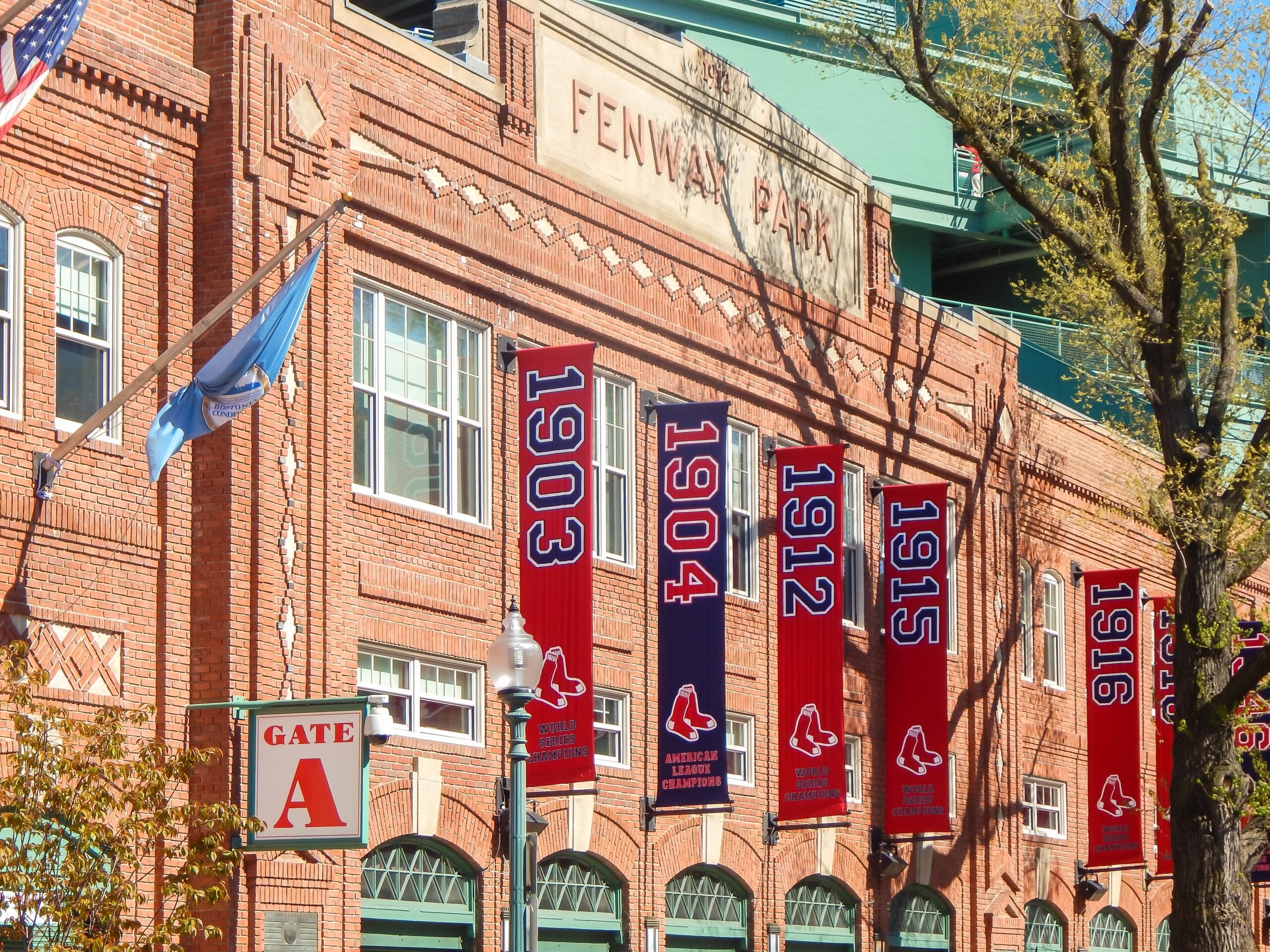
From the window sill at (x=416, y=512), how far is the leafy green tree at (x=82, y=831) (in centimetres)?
517

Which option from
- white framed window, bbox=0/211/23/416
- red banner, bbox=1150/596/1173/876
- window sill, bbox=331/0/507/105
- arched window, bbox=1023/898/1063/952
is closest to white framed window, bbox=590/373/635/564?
window sill, bbox=331/0/507/105

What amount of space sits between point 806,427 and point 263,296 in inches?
417

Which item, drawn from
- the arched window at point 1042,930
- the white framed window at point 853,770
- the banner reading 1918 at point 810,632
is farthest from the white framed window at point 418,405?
the arched window at point 1042,930

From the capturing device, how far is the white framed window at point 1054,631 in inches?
1345

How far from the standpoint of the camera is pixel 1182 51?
2553cm

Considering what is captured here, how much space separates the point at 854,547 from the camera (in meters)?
28.5

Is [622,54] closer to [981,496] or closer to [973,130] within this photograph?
[973,130]

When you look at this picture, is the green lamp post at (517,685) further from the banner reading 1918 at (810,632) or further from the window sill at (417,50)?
the banner reading 1918 at (810,632)

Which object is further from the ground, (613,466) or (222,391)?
(613,466)

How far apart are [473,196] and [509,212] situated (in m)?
0.66

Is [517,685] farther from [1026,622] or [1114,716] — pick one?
[1114,716]

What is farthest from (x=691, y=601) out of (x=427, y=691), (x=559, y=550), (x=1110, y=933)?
(x=1110, y=933)

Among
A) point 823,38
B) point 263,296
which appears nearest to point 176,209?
point 263,296

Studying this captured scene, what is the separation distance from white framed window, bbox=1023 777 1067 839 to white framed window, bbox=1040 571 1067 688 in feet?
5.63
